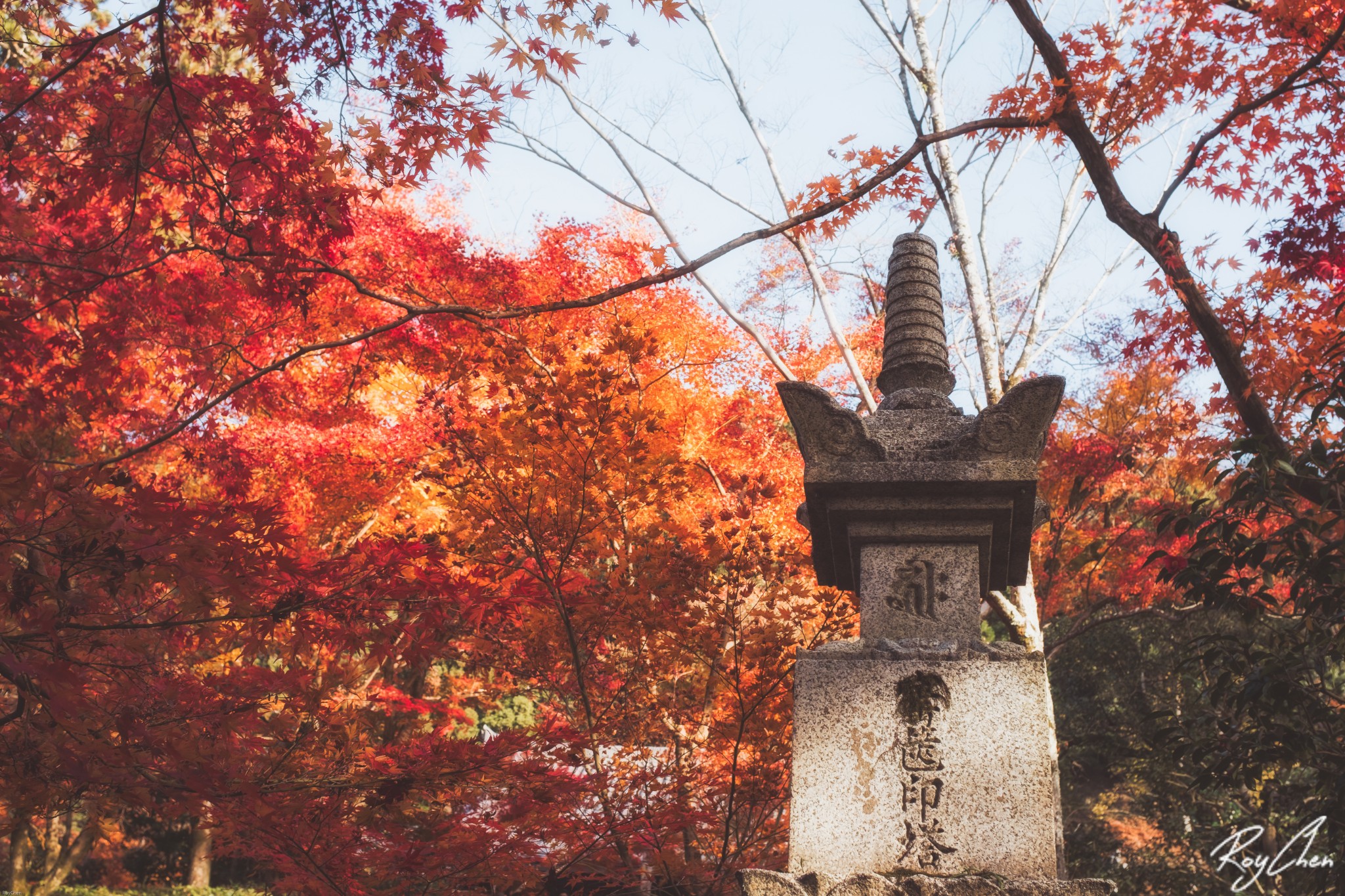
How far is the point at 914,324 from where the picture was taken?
4.56m

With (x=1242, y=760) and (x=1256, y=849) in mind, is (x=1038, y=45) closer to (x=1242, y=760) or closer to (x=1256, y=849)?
(x=1242, y=760)

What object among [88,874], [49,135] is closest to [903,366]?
[49,135]

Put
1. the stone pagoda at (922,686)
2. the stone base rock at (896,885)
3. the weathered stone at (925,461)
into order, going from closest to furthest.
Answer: the stone base rock at (896,885) < the stone pagoda at (922,686) < the weathered stone at (925,461)

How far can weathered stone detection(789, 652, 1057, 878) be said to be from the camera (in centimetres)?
330

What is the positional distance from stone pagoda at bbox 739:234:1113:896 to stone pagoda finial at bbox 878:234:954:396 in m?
0.31

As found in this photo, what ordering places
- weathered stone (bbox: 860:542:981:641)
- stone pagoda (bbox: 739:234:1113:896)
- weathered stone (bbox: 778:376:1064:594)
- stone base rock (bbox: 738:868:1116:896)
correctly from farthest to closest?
weathered stone (bbox: 860:542:981:641), weathered stone (bbox: 778:376:1064:594), stone pagoda (bbox: 739:234:1113:896), stone base rock (bbox: 738:868:1116:896)

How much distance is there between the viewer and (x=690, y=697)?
28.8 feet

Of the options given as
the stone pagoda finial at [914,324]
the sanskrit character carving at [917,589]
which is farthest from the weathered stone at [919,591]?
the stone pagoda finial at [914,324]

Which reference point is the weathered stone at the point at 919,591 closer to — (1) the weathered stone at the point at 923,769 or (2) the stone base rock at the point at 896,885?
(1) the weathered stone at the point at 923,769

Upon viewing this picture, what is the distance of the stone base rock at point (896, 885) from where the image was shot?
3.14 metres

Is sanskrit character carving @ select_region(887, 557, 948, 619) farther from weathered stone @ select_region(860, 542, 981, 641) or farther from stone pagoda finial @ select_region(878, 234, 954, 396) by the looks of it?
stone pagoda finial @ select_region(878, 234, 954, 396)

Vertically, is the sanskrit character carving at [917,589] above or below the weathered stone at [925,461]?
below

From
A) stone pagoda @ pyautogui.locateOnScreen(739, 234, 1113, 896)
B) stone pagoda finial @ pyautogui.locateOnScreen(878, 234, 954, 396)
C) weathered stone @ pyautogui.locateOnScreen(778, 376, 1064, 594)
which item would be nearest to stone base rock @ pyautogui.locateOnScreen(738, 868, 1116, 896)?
stone pagoda @ pyautogui.locateOnScreen(739, 234, 1113, 896)

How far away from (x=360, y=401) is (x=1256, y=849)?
1274 centimetres
